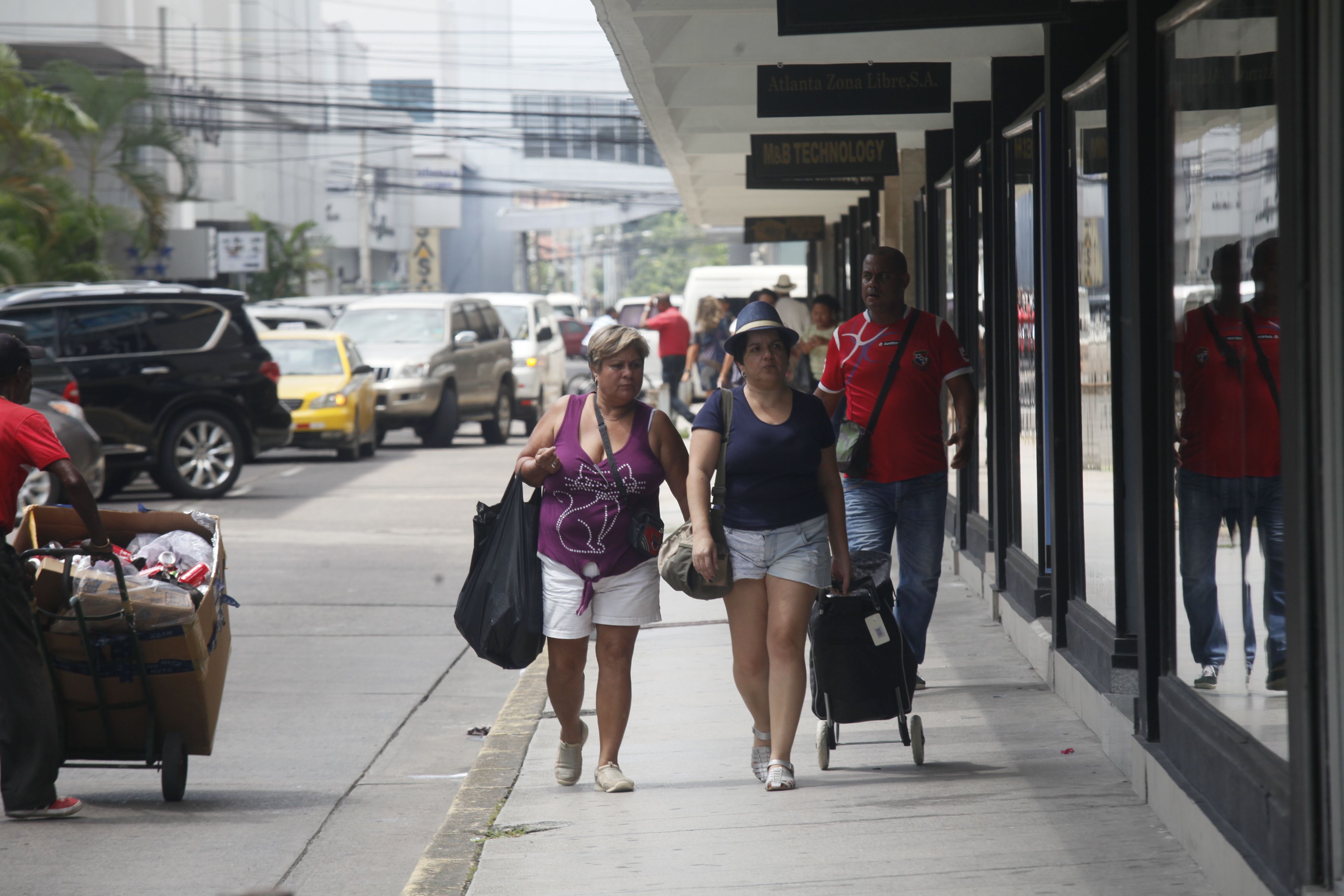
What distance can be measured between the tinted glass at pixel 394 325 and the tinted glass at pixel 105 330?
6.97 metres

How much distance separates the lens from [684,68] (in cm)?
1034

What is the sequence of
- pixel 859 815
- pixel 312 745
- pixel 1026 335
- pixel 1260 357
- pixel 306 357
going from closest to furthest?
pixel 1260 357, pixel 859 815, pixel 312 745, pixel 1026 335, pixel 306 357

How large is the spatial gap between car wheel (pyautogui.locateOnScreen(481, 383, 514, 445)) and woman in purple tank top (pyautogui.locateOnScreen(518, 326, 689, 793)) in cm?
1839

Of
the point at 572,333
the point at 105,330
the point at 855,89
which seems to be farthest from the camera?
the point at 572,333

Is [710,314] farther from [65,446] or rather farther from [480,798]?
[480,798]

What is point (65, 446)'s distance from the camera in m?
13.5

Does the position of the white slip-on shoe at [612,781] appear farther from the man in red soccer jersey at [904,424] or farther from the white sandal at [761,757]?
the man in red soccer jersey at [904,424]

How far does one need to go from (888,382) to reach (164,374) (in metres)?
11.3

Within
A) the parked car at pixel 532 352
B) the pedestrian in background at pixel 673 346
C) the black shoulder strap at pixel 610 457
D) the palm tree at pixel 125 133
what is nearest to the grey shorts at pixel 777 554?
the black shoulder strap at pixel 610 457

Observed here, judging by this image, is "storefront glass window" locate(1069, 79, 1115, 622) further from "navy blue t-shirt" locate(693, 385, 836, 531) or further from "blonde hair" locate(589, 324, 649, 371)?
"blonde hair" locate(589, 324, 649, 371)

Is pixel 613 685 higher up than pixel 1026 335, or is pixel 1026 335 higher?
pixel 1026 335

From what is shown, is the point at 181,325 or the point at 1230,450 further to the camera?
the point at 181,325

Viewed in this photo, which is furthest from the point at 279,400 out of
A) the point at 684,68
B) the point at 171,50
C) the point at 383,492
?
the point at 171,50

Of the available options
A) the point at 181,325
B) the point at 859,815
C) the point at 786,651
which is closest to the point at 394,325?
the point at 181,325
